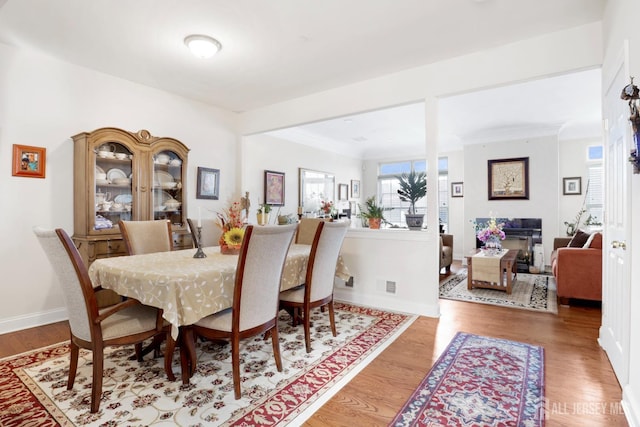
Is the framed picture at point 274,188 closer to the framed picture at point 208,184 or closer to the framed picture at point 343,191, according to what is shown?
the framed picture at point 208,184

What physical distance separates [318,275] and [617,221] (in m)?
2.09

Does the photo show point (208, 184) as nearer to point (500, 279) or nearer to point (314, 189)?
point (314, 189)

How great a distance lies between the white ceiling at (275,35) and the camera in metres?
2.47

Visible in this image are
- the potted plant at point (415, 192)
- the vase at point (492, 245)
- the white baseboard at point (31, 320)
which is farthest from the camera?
the vase at point (492, 245)

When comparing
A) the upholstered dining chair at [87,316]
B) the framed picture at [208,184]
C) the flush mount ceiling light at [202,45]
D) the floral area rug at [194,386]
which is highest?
the flush mount ceiling light at [202,45]

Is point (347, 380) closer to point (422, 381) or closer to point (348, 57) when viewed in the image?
point (422, 381)

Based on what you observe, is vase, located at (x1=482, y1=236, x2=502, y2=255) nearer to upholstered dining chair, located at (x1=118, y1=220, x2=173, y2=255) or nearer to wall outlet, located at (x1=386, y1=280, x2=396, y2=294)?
wall outlet, located at (x1=386, y1=280, x2=396, y2=294)

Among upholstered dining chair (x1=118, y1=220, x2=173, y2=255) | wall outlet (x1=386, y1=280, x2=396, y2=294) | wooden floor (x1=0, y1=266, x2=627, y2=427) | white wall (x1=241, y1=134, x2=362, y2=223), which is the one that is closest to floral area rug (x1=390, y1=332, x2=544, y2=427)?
wooden floor (x1=0, y1=266, x2=627, y2=427)

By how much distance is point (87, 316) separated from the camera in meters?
1.77

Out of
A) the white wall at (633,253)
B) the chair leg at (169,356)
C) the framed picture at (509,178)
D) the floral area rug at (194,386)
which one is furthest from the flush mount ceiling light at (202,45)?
the framed picture at (509,178)

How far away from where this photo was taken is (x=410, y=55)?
323 centimetres

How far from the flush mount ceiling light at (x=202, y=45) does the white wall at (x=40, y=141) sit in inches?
55.5

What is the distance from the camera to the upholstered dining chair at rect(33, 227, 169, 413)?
172 cm

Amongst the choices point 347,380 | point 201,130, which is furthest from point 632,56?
point 201,130
